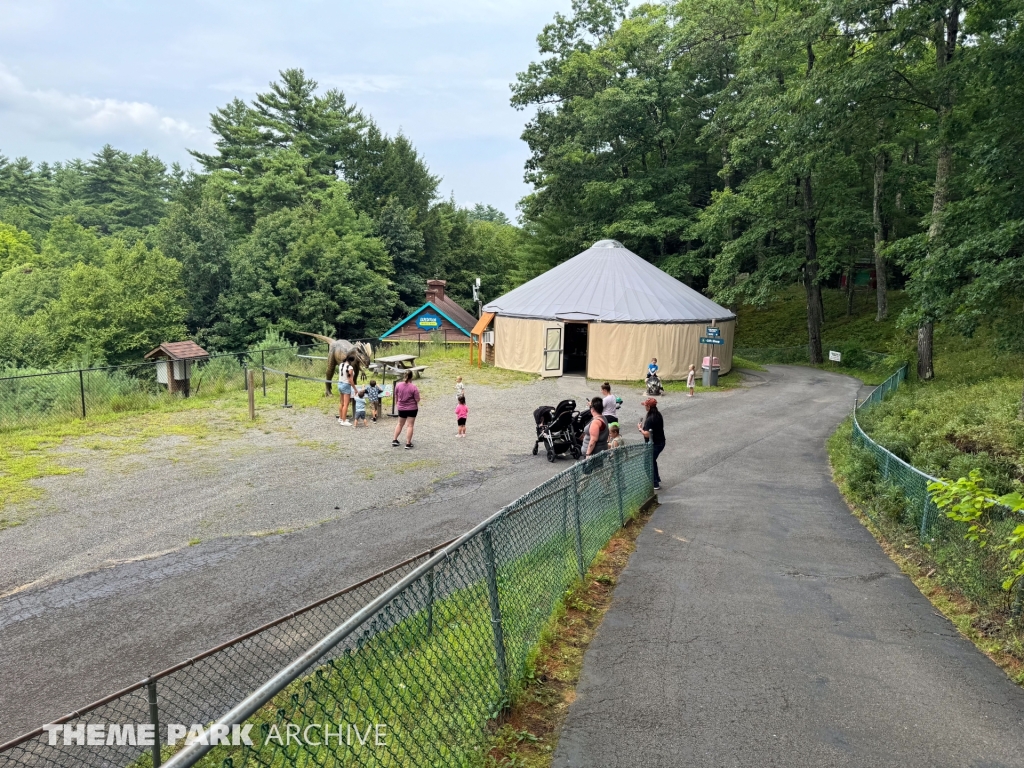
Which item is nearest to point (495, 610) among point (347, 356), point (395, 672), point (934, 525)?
point (395, 672)

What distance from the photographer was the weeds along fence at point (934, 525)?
5535 mm

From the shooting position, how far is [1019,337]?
1517cm

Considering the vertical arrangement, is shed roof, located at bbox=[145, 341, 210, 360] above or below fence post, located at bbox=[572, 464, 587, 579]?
above

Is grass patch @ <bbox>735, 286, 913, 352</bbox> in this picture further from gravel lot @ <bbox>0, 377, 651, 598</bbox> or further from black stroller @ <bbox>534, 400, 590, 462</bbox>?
gravel lot @ <bbox>0, 377, 651, 598</bbox>

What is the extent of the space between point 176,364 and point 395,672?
14598 millimetres

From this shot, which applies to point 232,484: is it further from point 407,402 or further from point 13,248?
point 13,248

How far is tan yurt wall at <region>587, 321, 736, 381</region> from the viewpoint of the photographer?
23.2 metres

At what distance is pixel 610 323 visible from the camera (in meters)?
23.3

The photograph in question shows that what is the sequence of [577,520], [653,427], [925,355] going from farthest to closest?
[925,355], [653,427], [577,520]

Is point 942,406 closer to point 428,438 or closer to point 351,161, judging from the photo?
point 428,438

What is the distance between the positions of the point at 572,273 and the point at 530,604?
75.0 feet

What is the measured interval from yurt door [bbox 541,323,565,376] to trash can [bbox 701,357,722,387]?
16.2 ft

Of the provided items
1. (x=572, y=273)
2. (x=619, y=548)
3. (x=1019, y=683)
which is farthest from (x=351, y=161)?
(x=1019, y=683)

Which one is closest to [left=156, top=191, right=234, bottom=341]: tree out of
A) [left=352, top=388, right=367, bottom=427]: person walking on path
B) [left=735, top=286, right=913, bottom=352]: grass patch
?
[left=352, top=388, right=367, bottom=427]: person walking on path
